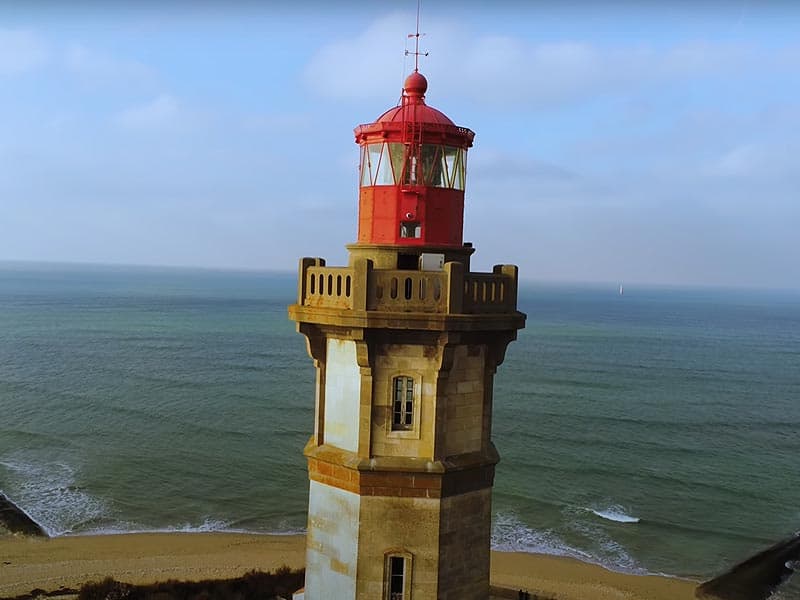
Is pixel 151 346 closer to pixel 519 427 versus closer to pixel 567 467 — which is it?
pixel 519 427

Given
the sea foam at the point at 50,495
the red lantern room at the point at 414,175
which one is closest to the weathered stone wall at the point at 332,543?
the red lantern room at the point at 414,175

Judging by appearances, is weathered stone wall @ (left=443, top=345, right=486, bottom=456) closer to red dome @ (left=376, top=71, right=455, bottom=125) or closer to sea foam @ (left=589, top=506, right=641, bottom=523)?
red dome @ (left=376, top=71, right=455, bottom=125)

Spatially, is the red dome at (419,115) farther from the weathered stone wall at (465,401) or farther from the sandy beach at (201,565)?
the sandy beach at (201,565)

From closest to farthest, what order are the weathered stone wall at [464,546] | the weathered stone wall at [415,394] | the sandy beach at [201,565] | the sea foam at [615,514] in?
the weathered stone wall at [415,394], the weathered stone wall at [464,546], the sandy beach at [201,565], the sea foam at [615,514]

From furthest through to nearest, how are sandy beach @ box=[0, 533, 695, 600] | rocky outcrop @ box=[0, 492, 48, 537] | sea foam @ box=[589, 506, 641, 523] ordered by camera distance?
sea foam @ box=[589, 506, 641, 523] < rocky outcrop @ box=[0, 492, 48, 537] < sandy beach @ box=[0, 533, 695, 600]

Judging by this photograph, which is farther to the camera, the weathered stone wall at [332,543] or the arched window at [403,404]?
the weathered stone wall at [332,543]

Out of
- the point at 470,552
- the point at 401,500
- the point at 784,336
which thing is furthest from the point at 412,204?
the point at 784,336

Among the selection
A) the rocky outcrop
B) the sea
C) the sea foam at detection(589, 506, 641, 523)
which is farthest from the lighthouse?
the sea foam at detection(589, 506, 641, 523)
